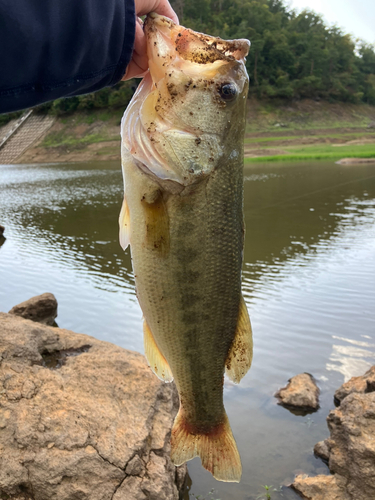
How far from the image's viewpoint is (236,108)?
211 centimetres

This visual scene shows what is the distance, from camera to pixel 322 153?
3825cm

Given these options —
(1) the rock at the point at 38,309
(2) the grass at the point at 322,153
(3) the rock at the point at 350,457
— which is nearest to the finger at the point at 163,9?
(3) the rock at the point at 350,457

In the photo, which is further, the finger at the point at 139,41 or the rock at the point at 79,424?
the rock at the point at 79,424

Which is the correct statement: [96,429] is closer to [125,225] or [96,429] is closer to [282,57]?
[125,225]

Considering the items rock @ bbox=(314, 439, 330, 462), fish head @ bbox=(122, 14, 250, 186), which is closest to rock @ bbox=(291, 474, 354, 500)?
rock @ bbox=(314, 439, 330, 462)

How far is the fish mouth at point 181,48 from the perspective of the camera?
6.34 ft

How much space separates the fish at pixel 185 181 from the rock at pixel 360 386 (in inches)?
97.6

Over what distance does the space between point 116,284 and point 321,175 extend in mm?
20181

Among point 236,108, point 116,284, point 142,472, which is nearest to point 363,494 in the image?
point 142,472

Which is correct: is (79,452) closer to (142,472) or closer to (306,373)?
(142,472)

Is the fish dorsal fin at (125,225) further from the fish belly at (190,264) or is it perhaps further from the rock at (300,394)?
the rock at (300,394)

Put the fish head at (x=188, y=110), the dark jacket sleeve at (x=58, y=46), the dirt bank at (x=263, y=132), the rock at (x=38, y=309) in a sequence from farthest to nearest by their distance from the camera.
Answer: the dirt bank at (x=263, y=132)
the rock at (x=38, y=309)
the fish head at (x=188, y=110)
the dark jacket sleeve at (x=58, y=46)

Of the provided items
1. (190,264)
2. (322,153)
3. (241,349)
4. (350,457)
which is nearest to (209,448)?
(241,349)

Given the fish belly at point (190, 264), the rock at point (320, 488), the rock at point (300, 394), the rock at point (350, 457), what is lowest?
the rock at point (300, 394)
